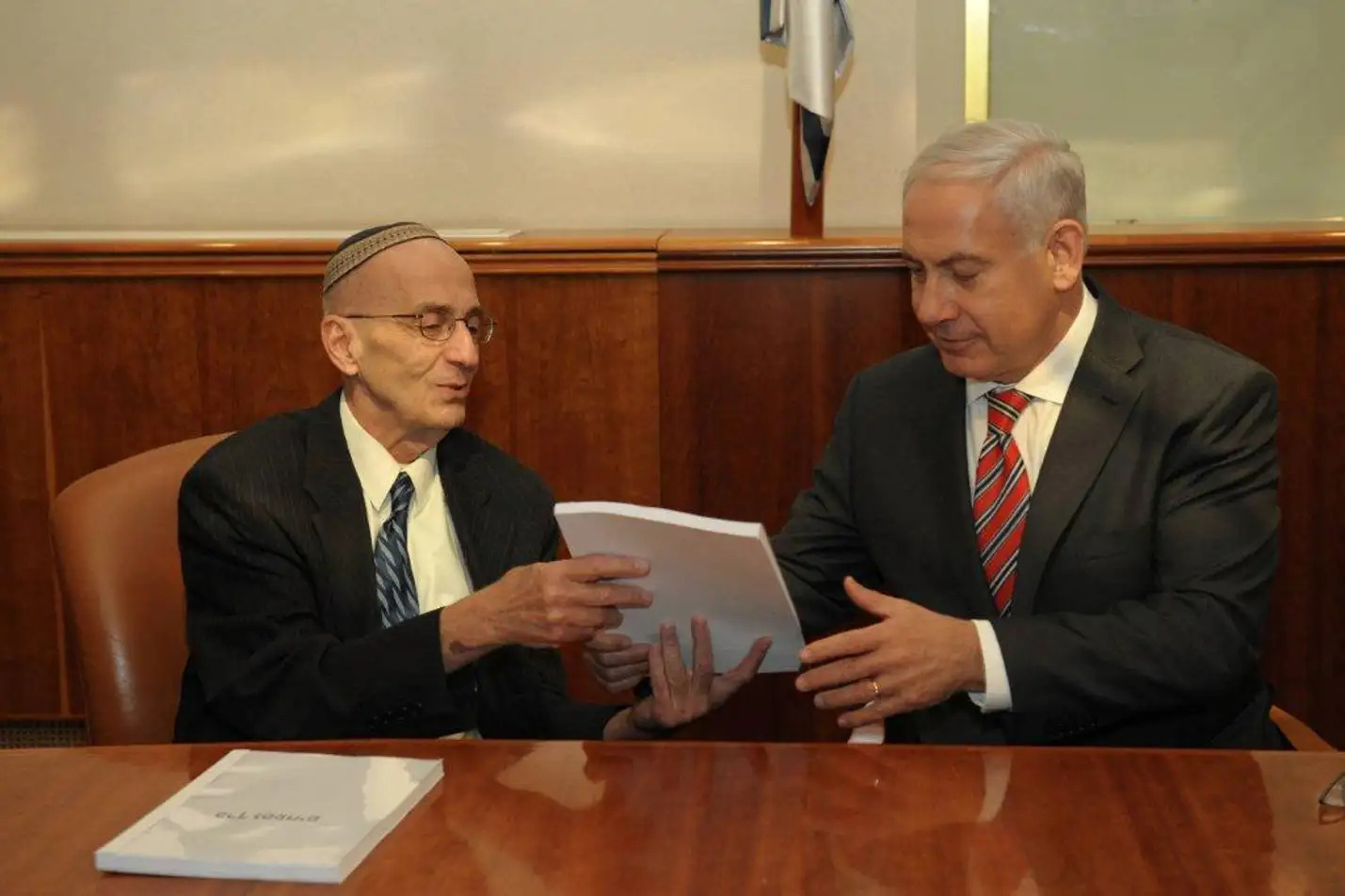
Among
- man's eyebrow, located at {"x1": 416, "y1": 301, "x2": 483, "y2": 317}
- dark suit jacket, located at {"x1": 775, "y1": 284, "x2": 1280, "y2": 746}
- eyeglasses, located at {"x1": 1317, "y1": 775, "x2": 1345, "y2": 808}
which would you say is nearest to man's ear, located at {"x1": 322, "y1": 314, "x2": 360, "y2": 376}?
man's eyebrow, located at {"x1": 416, "y1": 301, "x2": 483, "y2": 317}

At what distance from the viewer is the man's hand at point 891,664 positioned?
8.07 ft

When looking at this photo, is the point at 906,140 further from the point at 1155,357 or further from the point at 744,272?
the point at 1155,357

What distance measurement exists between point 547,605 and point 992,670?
72cm

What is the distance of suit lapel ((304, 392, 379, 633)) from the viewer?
2.72m

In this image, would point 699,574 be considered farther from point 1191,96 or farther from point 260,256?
point 1191,96

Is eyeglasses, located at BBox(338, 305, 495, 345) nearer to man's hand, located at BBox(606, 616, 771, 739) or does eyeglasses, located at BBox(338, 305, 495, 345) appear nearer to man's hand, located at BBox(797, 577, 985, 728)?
man's hand, located at BBox(606, 616, 771, 739)

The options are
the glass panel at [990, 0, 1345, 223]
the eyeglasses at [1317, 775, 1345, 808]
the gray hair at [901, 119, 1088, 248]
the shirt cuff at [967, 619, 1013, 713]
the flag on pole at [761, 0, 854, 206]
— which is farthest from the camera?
the glass panel at [990, 0, 1345, 223]

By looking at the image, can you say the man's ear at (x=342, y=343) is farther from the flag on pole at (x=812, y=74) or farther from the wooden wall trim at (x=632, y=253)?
the flag on pole at (x=812, y=74)

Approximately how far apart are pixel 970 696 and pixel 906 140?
247cm

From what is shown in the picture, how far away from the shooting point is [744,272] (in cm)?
406

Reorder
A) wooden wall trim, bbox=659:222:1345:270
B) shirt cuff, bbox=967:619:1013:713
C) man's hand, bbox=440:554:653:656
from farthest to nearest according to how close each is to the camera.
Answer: wooden wall trim, bbox=659:222:1345:270 → shirt cuff, bbox=967:619:1013:713 → man's hand, bbox=440:554:653:656

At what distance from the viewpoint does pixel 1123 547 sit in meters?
2.74

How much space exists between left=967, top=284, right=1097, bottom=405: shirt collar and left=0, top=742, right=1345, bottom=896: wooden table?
896mm

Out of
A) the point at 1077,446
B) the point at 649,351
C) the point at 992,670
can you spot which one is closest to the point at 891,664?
the point at 992,670
